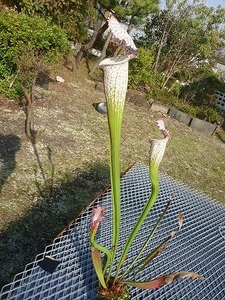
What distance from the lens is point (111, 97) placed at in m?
0.94

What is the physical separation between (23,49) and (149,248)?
13.7 ft

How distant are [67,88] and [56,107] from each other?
150cm

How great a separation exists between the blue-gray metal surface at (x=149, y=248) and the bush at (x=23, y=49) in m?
3.10

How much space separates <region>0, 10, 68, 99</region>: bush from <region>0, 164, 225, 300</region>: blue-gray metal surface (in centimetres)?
310

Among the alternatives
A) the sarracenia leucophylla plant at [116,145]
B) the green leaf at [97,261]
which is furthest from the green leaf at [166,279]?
the green leaf at [97,261]

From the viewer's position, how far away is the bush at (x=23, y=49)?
481 centimetres

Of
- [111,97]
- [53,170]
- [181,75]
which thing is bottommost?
[53,170]

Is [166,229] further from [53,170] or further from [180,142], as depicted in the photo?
[180,142]

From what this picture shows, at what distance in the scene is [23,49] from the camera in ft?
15.9

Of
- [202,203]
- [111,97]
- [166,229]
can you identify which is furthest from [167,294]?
[202,203]

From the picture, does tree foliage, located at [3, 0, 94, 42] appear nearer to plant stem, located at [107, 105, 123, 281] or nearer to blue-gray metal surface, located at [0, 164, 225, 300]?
blue-gray metal surface, located at [0, 164, 225, 300]

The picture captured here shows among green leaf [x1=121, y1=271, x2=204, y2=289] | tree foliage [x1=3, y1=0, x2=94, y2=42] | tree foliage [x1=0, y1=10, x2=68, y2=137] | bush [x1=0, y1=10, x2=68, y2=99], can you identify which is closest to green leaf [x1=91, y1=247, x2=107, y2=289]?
green leaf [x1=121, y1=271, x2=204, y2=289]

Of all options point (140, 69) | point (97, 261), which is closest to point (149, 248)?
point (97, 261)

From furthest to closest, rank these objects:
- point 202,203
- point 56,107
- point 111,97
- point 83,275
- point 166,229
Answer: point 56,107
point 202,203
point 166,229
point 83,275
point 111,97
